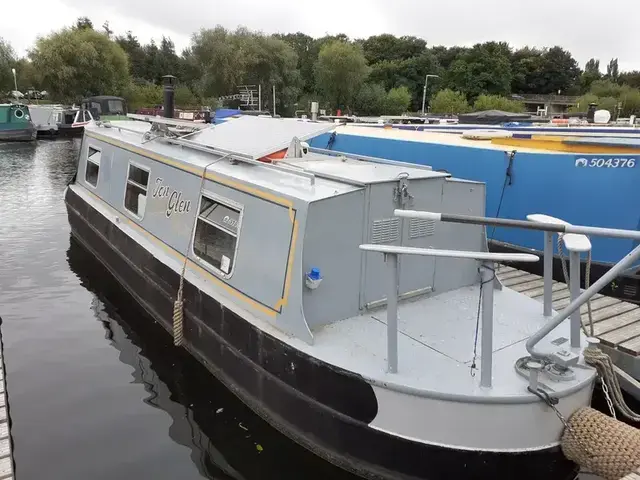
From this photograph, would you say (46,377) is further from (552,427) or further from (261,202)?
(552,427)

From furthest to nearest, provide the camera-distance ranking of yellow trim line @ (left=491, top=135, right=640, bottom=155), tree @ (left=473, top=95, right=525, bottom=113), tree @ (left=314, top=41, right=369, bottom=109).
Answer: tree @ (left=473, top=95, right=525, bottom=113)
tree @ (left=314, top=41, right=369, bottom=109)
yellow trim line @ (left=491, top=135, right=640, bottom=155)

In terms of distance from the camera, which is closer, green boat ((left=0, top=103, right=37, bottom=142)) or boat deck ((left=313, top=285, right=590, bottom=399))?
boat deck ((left=313, top=285, right=590, bottom=399))

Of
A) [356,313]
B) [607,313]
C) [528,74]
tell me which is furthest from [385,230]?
[528,74]

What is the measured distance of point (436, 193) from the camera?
4.96m

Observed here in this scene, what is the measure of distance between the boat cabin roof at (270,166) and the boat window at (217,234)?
0.36 meters

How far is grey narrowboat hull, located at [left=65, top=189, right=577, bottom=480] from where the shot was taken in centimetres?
359

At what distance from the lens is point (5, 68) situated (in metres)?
42.5

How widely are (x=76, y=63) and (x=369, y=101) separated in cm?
→ 2595

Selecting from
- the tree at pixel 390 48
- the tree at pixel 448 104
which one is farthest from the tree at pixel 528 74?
the tree at pixel 448 104

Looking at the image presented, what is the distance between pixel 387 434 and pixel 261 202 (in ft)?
7.43

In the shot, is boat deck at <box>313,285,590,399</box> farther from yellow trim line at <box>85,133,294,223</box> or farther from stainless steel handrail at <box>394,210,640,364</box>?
yellow trim line at <box>85,133,294,223</box>

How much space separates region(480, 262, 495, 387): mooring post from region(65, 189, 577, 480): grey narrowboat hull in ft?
1.74

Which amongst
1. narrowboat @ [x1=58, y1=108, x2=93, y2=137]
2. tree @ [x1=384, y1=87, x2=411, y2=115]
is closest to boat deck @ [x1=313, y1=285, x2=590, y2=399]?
narrowboat @ [x1=58, y1=108, x2=93, y2=137]

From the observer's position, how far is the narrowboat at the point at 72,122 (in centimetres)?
2992
